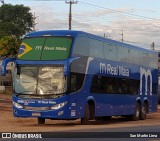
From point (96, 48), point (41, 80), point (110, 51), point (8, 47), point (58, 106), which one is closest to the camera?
point (58, 106)

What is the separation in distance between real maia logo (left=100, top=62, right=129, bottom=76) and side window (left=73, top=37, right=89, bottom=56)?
159cm

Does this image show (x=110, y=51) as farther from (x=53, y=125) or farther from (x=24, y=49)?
(x=24, y=49)

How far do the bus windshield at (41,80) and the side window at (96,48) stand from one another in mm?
2399

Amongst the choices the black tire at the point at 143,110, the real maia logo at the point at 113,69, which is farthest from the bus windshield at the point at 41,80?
the black tire at the point at 143,110

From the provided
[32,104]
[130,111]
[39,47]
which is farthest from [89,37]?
[130,111]

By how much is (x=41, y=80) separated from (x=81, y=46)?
234cm

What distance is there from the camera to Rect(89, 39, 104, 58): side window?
2322 centimetres

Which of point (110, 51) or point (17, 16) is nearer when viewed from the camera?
point (110, 51)

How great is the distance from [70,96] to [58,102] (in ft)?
1.86

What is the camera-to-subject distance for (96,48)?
2377cm

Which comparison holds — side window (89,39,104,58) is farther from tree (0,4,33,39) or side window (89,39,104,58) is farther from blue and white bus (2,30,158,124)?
tree (0,4,33,39)

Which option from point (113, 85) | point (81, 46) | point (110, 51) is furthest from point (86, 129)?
point (110, 51)

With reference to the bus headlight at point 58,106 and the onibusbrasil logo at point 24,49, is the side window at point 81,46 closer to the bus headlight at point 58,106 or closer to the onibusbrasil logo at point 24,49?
the onibusbrasil logo at point 24,49

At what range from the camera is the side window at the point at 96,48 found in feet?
76.2
